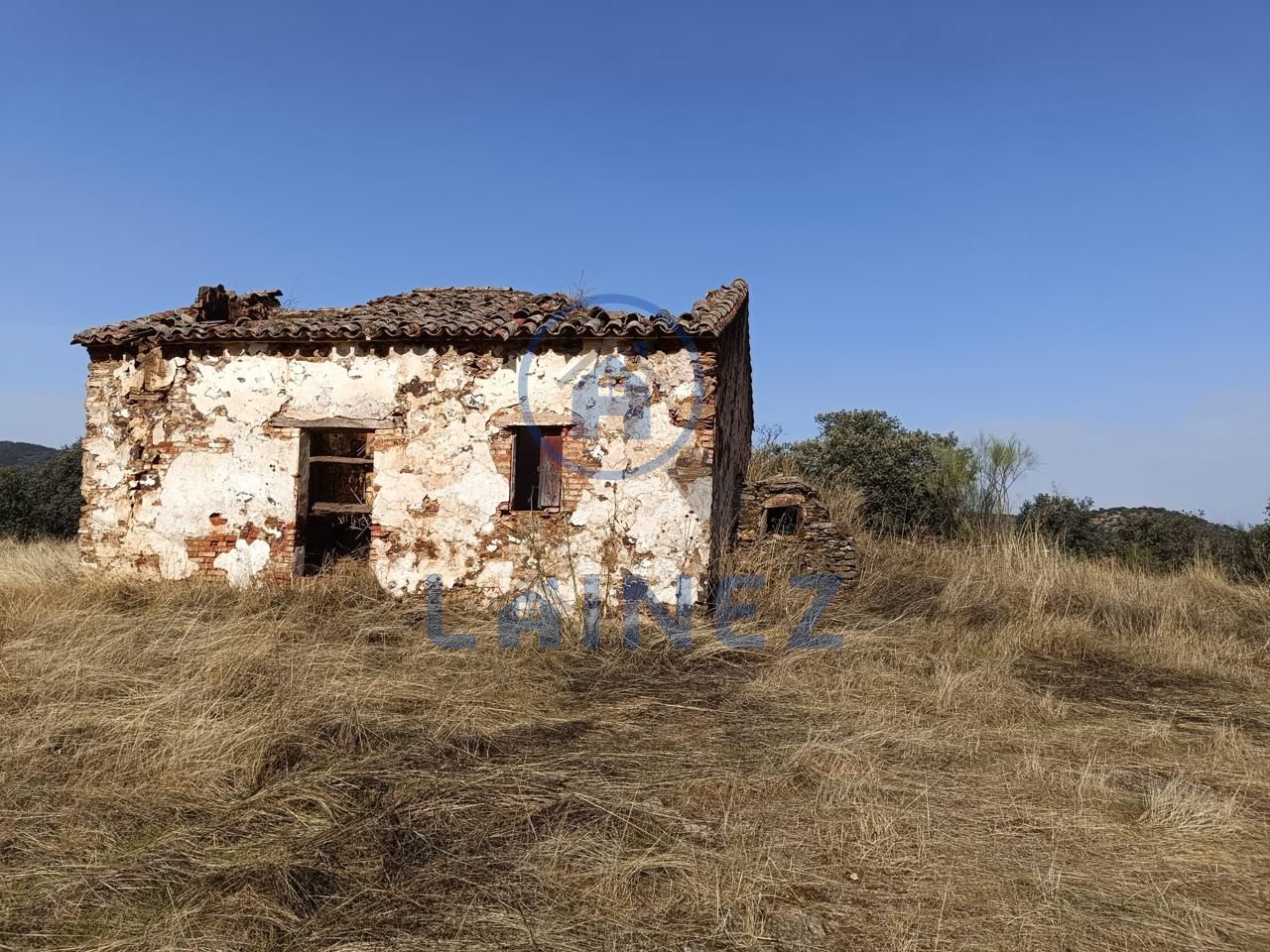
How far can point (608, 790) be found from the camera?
424cm

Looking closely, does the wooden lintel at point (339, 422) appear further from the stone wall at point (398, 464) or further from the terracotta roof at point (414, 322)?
the terracotta roof at point (414, 322)

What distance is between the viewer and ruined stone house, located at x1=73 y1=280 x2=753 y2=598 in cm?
827

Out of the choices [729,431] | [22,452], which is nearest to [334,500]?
[729,431]

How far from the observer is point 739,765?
4.64 m

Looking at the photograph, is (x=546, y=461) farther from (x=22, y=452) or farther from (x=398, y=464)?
(x=22, y=452)

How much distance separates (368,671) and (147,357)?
536cm

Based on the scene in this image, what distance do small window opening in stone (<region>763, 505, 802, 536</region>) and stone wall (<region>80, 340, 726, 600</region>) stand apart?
3.03 m

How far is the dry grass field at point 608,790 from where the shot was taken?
307cm

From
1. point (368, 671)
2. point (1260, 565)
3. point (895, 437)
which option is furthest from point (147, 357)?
point (1260, 565)

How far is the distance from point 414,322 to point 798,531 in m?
5.69

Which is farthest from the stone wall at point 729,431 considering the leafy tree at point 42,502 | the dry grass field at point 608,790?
the leafy tree at point 42,502

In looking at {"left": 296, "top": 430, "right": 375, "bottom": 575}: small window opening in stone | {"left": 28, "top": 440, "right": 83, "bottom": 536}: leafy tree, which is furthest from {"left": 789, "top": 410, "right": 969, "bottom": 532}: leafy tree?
{"left": 28, "top": 440, "right": 83, "bottom": 536}: leafy tree

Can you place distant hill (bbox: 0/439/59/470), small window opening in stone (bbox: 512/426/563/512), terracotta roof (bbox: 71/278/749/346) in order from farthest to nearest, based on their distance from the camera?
distant hill (bbox: 0/439/59/470)
small window opening in stone (bbox: 512/426/563/512)
terracotta roof (bbox: 71/278/749/346)

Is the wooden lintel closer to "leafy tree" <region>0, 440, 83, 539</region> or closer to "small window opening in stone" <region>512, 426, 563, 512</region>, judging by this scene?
"small window opening in stone" <region>512, 426, 563, 512</region>
